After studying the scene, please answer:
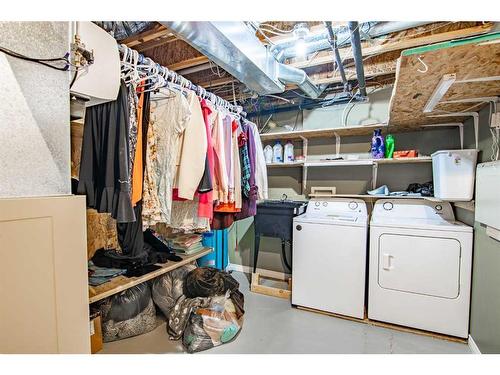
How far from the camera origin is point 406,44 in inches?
72.0

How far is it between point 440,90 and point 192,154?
1.60m

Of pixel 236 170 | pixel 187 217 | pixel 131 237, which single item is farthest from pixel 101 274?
pixel 236 170

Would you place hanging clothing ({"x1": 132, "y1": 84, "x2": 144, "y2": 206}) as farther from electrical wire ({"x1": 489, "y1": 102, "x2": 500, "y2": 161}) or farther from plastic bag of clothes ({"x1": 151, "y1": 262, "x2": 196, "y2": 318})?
electrical wire ({"x1": 489, "y1": 102, "x2": 500, "y2": 161})

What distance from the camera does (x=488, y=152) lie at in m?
1.74

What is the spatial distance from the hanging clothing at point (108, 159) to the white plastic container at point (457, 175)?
232cm

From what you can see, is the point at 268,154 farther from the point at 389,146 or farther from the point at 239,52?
the point at 239,52

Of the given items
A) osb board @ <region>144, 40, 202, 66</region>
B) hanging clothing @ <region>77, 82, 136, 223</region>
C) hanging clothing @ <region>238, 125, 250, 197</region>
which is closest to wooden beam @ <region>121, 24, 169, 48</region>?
osb board @ <region>144, 40, 202, 66</region>

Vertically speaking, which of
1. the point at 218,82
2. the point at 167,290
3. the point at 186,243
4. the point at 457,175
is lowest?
the point at 167,290

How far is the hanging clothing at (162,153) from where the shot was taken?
151 centimetres

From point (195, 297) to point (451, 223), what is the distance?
238 centimetres

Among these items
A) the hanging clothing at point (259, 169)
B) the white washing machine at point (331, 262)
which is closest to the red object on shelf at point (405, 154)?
the white washing machine at point (331, 262)

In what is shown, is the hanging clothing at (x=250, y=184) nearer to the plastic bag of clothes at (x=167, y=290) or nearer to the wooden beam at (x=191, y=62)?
the wooden beam at (x=191, y=62)
